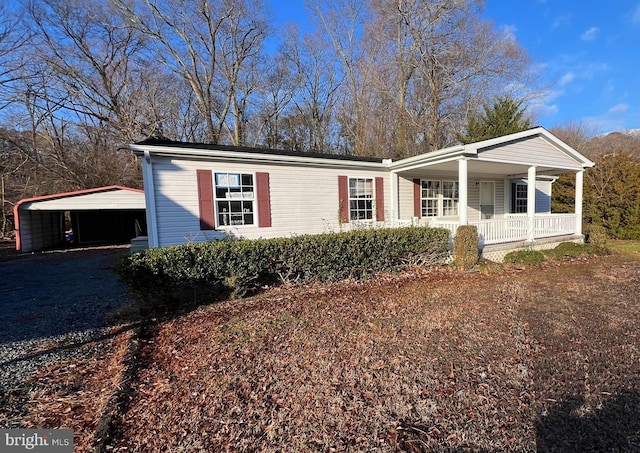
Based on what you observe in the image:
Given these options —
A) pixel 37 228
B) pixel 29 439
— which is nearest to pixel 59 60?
pixel 37 228

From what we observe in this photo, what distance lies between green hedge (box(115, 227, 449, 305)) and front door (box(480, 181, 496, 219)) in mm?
6140

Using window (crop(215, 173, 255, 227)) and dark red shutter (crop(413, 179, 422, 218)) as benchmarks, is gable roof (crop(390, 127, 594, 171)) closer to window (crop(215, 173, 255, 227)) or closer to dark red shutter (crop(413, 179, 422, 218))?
dark red shutter (crop(413, 179, 422, 218))

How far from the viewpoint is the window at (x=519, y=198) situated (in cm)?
1307

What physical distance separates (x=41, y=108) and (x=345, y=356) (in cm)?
2362

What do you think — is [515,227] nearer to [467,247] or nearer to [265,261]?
[467,247]

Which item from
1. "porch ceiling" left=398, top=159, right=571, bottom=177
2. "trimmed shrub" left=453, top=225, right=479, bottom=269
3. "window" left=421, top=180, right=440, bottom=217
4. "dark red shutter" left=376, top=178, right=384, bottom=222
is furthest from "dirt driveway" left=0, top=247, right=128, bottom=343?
"window" left=421, top=180, right=440, bottom=217

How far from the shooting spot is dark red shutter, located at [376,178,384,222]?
9.45 m

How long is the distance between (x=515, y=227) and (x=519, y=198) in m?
5.22

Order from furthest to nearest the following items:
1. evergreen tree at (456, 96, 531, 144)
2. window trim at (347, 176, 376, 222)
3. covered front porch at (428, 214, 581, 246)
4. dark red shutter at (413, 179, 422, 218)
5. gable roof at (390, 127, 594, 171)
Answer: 1. evergreen tree at (456, 96, 531, 144)
2. dark red shutter at (413, 179, 422, 218)
3. window trim at (347, 176, 376, 222)
4. covered front porch at (428, 214, 581, 246)
5. gable roof at (390, 127, 594, 171)

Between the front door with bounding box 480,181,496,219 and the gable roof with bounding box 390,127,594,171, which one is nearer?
the gable roof with bounding box 390,127,594,171

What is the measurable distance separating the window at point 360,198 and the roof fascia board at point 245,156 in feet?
1.76

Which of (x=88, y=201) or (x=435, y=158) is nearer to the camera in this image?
(x=435, y=158)

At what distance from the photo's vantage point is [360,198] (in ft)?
30.6

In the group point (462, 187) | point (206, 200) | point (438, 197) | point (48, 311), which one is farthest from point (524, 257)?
point (48, 311)
